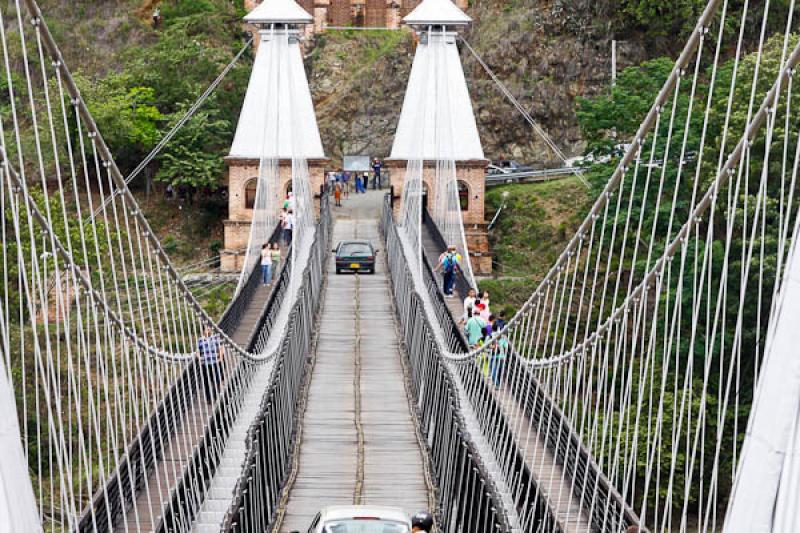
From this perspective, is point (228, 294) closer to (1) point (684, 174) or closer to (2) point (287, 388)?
(1) point (684, 174)

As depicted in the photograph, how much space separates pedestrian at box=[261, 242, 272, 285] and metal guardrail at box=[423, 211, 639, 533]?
21.1ft

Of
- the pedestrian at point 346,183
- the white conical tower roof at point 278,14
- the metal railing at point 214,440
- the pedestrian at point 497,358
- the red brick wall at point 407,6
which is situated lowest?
the pedestrian at point 346,183

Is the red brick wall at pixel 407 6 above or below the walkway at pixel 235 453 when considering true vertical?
above

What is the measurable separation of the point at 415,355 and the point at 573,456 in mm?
7621

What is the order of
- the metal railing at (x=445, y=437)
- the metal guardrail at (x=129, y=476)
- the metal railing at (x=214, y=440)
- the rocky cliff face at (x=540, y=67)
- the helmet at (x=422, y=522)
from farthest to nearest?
the rocky cliff face at (x=540, y=67) → the metal railing at (x=445, y=437) → the metal railing at (x=214, y=440) → the helmet at (x=422, y=522) → the metal guardrail at (x=129, y=476)

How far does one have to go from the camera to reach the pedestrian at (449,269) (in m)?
24.4

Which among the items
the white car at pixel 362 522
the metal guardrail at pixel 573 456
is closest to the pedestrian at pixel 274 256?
the metal guardrail at pixel 573 456

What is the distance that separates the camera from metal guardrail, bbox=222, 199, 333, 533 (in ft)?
39.8

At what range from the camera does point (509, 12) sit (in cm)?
5081

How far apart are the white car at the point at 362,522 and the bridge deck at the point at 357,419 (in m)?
2.58

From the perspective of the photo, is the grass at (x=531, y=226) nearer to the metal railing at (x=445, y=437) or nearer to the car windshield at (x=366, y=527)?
the metal railing at (x=445, y=437)

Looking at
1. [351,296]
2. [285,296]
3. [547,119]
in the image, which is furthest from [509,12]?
[285,296]

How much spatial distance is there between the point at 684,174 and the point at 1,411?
27916mm

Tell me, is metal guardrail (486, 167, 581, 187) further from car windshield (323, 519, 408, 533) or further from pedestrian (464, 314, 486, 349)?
car windshield (323, 519, 408, 533)
